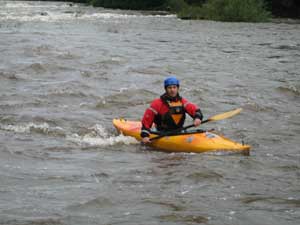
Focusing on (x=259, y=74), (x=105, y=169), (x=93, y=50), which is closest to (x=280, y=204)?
(x=105, y=169)

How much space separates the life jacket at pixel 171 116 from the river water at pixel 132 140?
0.51 meters

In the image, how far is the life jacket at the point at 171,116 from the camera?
9180 millimetres

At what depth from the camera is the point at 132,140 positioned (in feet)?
32.6

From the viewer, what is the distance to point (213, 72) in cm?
1673

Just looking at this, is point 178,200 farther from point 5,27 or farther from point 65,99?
point 5,27

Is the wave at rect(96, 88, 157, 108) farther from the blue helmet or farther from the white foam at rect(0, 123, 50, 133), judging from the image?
the blue helmet

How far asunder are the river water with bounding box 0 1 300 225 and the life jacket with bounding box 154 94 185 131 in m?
0.51

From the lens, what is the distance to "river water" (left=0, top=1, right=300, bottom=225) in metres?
6.37

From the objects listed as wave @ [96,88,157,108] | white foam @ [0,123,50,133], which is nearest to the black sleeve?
white foam @ [0,123,50,133]

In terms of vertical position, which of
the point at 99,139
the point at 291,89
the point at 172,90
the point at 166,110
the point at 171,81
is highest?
the point at 171,81

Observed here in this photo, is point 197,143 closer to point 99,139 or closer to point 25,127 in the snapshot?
point 99,139

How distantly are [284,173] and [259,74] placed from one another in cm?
901

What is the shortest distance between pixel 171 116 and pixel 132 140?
100 cm

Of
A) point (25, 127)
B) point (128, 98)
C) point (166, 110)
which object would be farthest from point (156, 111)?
point (128, 98)
